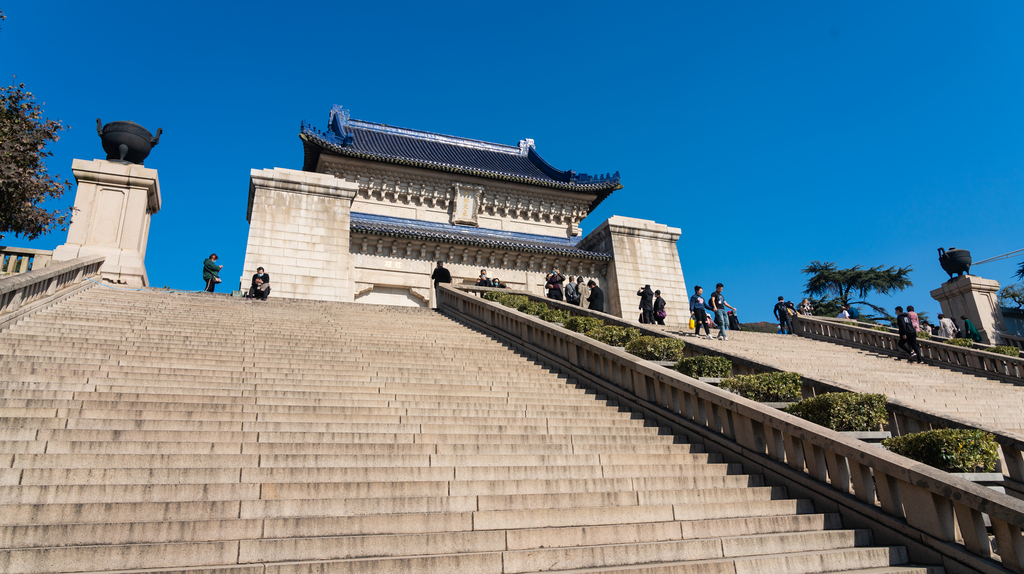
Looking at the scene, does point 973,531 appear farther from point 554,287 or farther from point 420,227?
point 420,227

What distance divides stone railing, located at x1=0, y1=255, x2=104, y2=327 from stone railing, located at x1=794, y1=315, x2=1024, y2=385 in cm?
1852

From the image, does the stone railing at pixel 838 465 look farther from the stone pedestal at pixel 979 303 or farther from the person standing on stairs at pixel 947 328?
the stone pedestal at pixel 979 303

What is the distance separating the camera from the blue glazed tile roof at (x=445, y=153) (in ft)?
83.9

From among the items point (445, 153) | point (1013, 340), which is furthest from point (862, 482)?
point (445, 153)

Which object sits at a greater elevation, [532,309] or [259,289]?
[259,289]

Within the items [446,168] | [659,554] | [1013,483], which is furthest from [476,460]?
[446,168]

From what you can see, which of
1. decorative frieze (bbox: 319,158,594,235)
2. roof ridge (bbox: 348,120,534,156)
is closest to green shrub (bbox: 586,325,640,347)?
decorative frieze (bbox: 319,158,594,235)

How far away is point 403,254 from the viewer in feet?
73.6

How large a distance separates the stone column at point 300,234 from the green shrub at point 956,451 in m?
17.7

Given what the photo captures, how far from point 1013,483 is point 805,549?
2.70 m

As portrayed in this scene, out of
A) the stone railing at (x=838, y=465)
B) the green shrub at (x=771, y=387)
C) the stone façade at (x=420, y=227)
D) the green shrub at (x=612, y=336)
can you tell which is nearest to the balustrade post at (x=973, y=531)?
the stone railing at (x=838, y=465)

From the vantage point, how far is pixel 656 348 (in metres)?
8.50

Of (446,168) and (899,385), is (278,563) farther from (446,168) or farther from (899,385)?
(446,168)

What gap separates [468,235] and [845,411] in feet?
63.8
